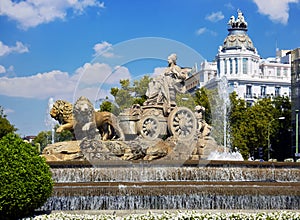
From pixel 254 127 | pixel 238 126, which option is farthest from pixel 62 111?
pixel 238 126

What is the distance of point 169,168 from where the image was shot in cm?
1988

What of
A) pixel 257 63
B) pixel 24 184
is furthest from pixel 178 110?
pixel 257 63

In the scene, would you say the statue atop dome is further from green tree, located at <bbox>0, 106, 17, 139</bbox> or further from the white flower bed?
the white flower bed

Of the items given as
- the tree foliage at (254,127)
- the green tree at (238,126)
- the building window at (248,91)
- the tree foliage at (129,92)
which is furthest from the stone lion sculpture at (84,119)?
the building window at (248,91)

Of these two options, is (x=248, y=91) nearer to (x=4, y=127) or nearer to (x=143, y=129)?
(x=4, y=127)

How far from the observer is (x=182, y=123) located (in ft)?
83.7

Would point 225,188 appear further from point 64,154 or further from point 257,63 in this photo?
point 257,63

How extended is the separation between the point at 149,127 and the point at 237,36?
5693cm

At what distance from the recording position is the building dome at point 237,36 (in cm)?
7962

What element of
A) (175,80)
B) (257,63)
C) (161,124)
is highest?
(257,63)

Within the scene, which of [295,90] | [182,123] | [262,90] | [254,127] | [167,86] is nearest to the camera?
[182,123]

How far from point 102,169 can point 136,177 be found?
1.21m

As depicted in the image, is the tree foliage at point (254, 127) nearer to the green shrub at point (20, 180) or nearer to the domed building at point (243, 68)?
the domed building at point (243, 68)

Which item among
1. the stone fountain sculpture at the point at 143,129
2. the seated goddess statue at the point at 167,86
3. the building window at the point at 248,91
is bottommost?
the stone fountain sculpture at the point at 143,129
